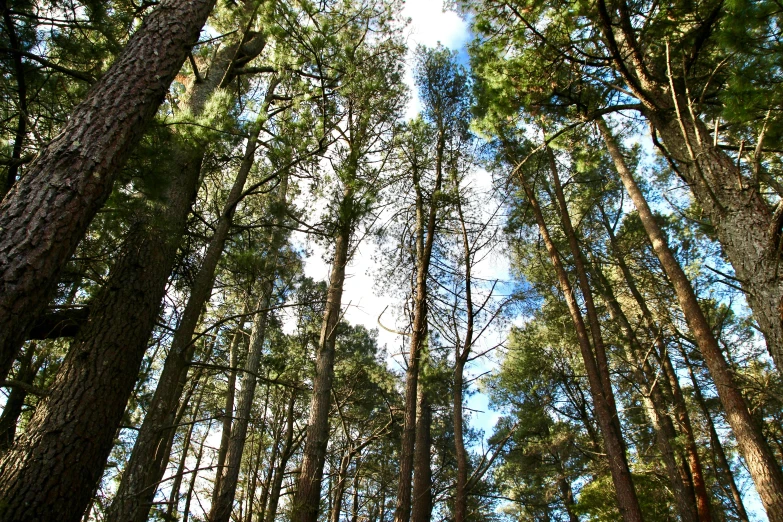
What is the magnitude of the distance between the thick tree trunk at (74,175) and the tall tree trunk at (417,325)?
4.62m

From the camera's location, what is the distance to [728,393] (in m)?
5.80

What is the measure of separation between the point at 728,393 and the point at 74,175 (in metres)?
7.48

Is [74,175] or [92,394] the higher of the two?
[74,175]

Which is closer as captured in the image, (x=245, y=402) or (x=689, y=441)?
(x=245, y=402)

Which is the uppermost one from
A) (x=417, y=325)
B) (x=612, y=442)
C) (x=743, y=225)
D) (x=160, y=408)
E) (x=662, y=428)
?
(x=417, y=325)

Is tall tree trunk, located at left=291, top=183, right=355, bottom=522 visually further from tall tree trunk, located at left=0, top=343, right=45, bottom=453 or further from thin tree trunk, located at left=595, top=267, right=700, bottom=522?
thin tree trunk, located at left=595, top=267, right=700, bottom=522

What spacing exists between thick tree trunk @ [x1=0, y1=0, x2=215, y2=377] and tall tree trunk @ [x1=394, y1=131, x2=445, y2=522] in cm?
462

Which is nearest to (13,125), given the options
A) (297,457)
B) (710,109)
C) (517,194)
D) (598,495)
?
(517,194)

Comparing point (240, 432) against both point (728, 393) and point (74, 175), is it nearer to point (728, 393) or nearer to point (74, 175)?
point (74, 175)

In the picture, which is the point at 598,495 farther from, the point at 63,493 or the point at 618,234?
the point at 63,493

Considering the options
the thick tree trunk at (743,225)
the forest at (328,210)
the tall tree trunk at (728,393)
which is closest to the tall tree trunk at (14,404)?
the forest at (328,210)

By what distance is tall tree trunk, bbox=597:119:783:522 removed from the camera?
498 cm

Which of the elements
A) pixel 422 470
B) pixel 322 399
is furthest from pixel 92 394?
pixel 422 470

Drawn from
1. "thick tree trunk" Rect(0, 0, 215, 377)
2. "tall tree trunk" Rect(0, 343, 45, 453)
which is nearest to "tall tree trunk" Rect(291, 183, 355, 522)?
"thick tree trunk" Rect(0, 0, 215, 377)
